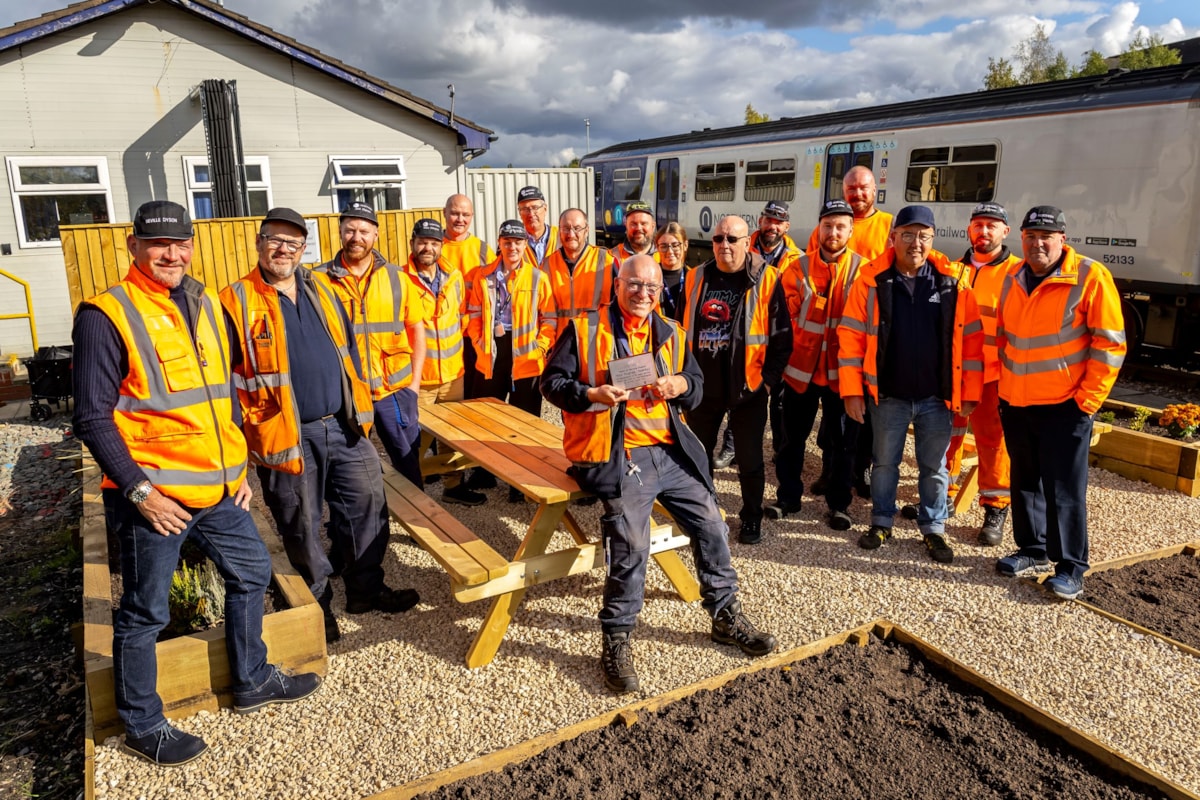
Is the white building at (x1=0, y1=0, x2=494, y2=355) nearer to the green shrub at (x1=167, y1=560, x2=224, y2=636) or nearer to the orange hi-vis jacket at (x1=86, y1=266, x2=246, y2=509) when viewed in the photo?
the green shrub at (x1=167, y1=560, x2=224, y2=636)

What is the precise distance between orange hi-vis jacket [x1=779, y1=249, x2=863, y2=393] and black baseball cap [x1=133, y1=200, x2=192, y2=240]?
3663 millimetres

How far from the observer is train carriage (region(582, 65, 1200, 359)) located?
917cm

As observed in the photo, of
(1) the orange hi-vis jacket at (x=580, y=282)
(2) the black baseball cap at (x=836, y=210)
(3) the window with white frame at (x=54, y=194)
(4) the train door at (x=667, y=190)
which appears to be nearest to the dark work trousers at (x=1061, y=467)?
(2) the black baseball cap at (x=836, y=210)

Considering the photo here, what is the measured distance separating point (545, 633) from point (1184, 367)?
33.9 feet

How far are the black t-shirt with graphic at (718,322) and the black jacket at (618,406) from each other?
905 mm

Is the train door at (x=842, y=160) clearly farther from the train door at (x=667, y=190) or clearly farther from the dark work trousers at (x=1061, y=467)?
the dark work trousers at (x=1061, y=467)

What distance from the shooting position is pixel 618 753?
2.99 m

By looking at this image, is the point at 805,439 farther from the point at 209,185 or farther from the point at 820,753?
the point at 209,185

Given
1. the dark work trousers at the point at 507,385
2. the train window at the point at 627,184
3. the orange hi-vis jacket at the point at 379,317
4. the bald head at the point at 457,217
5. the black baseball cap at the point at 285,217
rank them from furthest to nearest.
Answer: the train window at the point at 627,184 < the bald head at the point at 457,217 < the dark work trousers at the point at 507,385 < the orange hi-vis jacket at the point at 379,317 < the black baseball cap at the point at 285,217

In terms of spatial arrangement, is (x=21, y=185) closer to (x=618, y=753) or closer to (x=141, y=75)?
(x=141, y=75)

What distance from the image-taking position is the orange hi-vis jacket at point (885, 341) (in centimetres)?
469

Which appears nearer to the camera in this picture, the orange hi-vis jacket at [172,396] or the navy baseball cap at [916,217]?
the orange hi-vis jacket at [172,396]

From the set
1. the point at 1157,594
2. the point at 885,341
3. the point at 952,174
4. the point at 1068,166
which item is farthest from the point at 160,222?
the point at 952,174

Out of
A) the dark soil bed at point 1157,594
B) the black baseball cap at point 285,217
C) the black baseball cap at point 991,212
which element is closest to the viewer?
the black baseball cap at point 285,217
